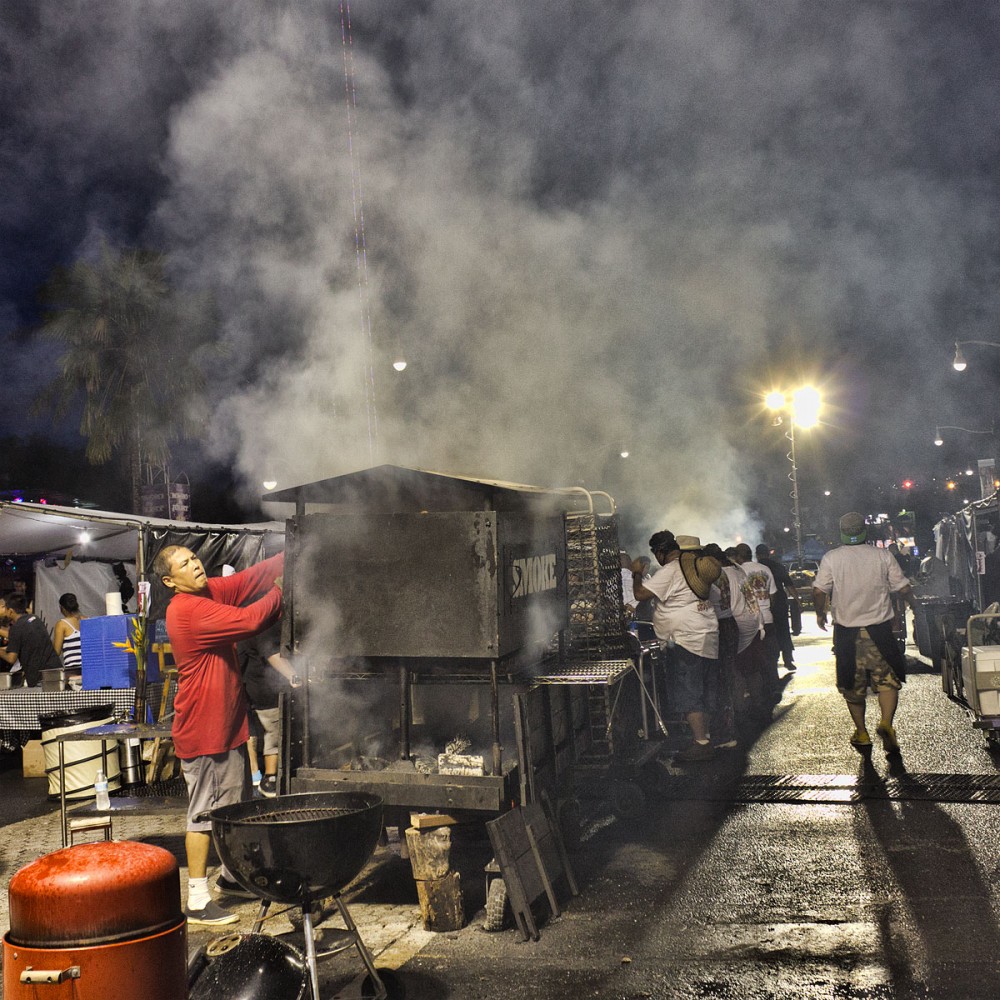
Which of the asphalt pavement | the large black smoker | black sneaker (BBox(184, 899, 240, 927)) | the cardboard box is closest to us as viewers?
the asphalt pavement

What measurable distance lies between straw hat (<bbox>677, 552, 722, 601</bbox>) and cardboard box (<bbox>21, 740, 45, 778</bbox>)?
20.0 ft

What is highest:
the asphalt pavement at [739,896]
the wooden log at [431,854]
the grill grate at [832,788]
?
the wooden log at [431,854]

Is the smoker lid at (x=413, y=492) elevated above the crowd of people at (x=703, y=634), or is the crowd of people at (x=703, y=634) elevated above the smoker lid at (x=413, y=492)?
the smoker lid at (x=413, y=492)

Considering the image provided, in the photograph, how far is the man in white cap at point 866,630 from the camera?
729cm

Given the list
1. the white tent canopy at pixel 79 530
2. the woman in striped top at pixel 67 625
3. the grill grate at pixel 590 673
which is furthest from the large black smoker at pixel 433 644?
the woman in striped top at pixel 67 625

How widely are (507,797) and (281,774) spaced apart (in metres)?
1.26

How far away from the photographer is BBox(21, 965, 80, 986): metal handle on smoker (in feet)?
8.41

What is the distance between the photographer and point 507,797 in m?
4.64

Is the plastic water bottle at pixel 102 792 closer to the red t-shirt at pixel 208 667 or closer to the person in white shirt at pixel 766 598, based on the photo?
the red t-shirt at pixel 208 667

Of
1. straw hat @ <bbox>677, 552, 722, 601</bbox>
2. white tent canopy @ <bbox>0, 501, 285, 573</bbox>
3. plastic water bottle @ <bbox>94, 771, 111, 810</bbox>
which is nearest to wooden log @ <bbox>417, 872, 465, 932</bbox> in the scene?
plastic water bottle @ <bbox>94, 771, 111, 810</bbox>

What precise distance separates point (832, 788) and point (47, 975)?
17.3ft

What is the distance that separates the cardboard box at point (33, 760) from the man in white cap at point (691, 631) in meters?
5.81

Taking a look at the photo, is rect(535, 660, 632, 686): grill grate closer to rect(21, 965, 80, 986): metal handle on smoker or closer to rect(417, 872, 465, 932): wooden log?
rect(417, 872, 465, 932): wooden log

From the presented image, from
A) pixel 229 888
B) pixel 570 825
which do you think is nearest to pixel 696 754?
pixel 570 825
